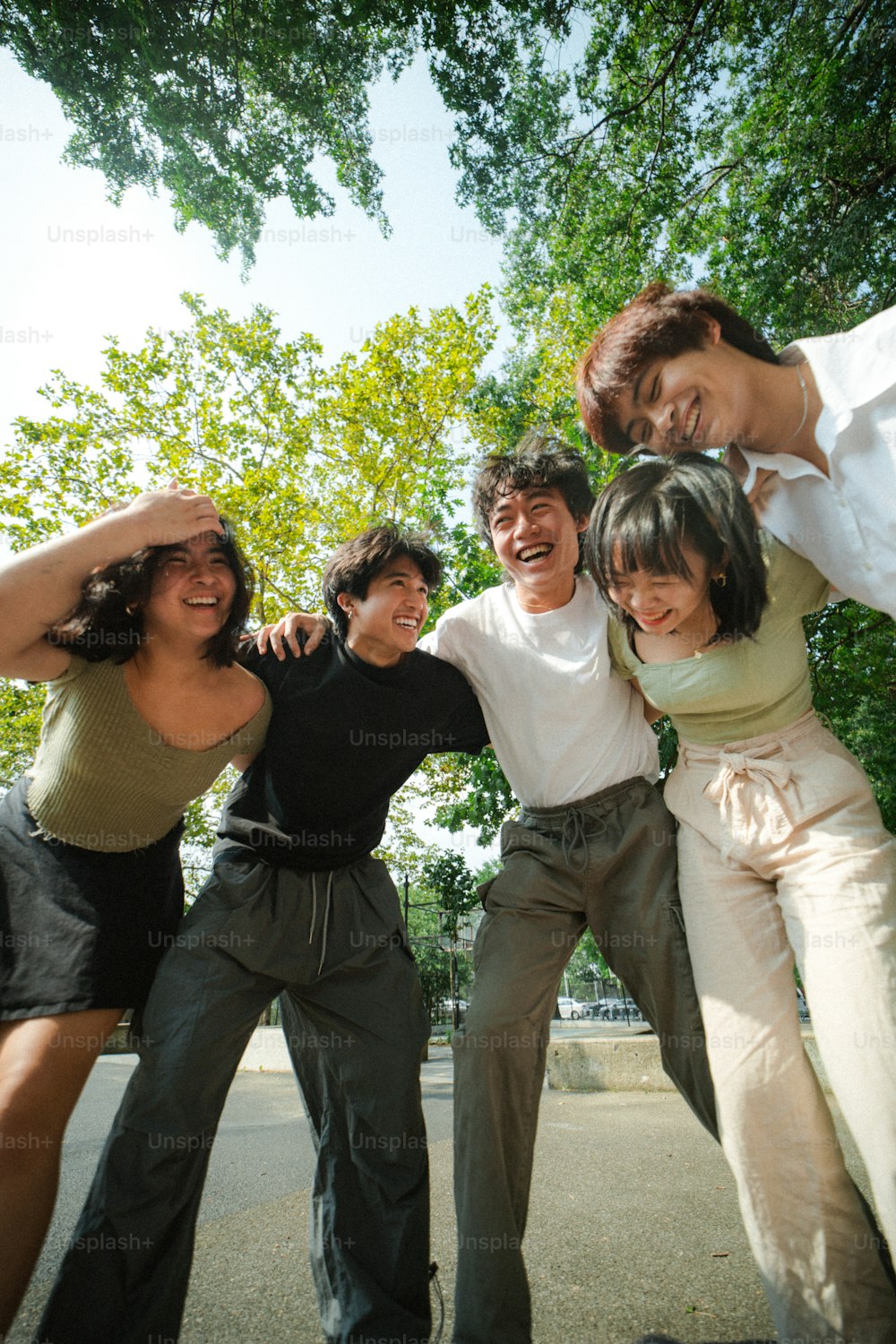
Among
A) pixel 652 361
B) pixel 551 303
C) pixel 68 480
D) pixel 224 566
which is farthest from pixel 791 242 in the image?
pixel 68 480

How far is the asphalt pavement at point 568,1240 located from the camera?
7.24ft

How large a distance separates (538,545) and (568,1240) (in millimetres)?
2677

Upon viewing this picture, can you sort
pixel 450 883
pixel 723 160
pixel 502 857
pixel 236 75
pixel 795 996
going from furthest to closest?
pixel 450 883 < pixel 723 160 < pixel 236 75 < pixel 502 857 < pixel 795 996

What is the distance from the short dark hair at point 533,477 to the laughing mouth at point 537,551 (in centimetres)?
22

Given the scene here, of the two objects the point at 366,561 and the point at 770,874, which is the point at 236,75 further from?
the point at 770,874

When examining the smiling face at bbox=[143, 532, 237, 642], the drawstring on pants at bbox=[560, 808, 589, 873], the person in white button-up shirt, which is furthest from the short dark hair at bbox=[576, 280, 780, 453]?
the smiling face at bbox=[143, 532, 237, 642]

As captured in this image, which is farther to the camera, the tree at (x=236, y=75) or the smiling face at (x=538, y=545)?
the tree at (x=236, y=75)

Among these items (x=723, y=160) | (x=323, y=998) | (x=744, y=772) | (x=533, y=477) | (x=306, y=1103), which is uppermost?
(x=723, y=160)

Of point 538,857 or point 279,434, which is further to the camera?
point 279,434

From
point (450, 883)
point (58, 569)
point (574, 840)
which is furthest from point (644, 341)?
point (450, 883)

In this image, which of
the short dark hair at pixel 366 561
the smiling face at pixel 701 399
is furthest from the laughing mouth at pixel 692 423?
the short dark hair at pixel 366 561

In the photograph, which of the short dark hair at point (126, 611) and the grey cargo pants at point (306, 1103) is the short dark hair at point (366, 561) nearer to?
the short dark hair at point (126, 611)

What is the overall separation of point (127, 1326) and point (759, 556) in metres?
2.53

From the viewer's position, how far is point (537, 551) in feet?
8.98
